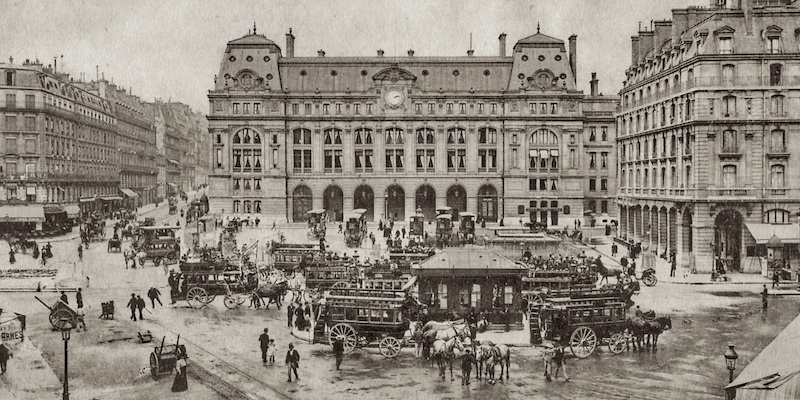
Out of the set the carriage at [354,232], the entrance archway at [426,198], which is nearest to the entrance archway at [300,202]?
the entrance archway at [426,198]

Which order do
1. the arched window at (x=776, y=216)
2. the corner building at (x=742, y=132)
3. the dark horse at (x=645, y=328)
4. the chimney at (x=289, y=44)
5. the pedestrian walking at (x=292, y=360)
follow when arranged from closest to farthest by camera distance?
the pedestrian walking at (x=292, y=360)
the dark horse at (x=645, y=328)
the corner building at (x=742, y=132)
the arched window at (x=776, y=216)
the chimney at (x=289, y=44)

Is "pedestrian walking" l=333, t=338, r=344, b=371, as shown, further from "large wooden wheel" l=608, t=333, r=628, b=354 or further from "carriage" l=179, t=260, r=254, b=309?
"carriage" l=179, t=260, r=254, b=309

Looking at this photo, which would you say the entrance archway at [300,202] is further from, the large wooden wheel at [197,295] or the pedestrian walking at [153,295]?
the pedestrian walking at [153,295]

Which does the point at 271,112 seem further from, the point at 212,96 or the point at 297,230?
the point at 297,230

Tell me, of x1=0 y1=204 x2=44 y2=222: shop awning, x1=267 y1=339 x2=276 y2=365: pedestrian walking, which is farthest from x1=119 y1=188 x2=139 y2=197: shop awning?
x1=267 y1=339 x2=276 y2=365: pedestrian walking

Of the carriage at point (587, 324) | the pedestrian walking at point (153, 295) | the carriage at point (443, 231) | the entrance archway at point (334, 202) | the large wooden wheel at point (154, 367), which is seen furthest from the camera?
the entrance archway at point (334, 202)

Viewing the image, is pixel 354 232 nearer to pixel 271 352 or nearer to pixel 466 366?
pixel 271 352

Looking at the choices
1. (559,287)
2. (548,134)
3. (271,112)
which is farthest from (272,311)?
(548,134)
